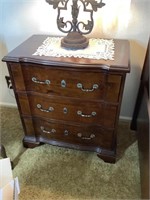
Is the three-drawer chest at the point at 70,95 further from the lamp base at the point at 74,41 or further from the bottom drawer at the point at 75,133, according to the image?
the lamp base at the point at 74,41

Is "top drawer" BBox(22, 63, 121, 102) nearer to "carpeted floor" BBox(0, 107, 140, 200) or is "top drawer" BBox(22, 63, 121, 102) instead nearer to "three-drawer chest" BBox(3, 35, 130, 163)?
"three-drawer chest" BBox(3, 35, 130, 163)

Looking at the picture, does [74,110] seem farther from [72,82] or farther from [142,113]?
[142,113]

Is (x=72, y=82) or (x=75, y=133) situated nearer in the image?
(x=72, y=82)

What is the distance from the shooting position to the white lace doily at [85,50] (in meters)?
1.11

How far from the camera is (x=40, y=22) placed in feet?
4.78

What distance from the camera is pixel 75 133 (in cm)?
137

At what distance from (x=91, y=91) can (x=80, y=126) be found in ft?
1.01

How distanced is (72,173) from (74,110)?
0.47m

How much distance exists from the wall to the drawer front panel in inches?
20.4

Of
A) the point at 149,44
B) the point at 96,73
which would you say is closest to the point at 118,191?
the point at 96,73

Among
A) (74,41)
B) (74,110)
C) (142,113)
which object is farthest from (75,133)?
(74,41)

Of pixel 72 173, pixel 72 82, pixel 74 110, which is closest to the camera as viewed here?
pixel 72 82

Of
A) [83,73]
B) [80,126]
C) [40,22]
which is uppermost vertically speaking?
[40,22]

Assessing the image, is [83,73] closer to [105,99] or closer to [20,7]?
[105,99]
